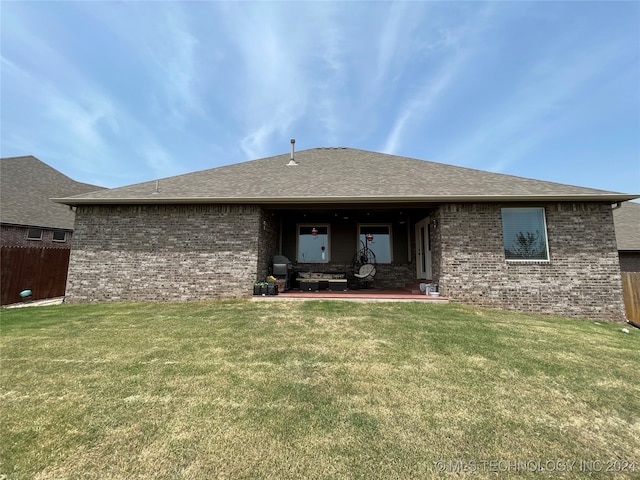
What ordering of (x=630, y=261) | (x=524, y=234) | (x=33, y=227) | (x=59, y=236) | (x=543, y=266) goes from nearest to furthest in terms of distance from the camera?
(x=543, y=266), (x=524, y=234), (x=630, y=261), (x=33, y=227), (x=59, y=236)

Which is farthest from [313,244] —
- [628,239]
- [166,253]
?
[628,239]

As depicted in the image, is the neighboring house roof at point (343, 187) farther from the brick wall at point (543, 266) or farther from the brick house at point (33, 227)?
the brick house at point (33, 227)

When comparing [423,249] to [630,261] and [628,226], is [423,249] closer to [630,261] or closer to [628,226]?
[630,261]

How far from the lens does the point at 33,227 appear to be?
1488cm

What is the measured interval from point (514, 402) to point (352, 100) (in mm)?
10791

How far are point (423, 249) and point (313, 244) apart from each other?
4.07 metres

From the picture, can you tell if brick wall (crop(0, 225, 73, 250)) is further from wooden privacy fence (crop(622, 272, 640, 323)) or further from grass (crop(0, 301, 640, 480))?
wooden privacy fence (crop(622, 272, 640, 323))

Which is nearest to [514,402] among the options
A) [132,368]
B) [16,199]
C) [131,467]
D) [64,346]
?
[131,467]

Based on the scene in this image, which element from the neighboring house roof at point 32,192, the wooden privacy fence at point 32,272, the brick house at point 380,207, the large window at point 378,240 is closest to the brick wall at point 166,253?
the brick house at point 380,207

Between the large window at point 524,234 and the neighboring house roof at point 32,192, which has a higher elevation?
the neighboring house roof at point 32,192

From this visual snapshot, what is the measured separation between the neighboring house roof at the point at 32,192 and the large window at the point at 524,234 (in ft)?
67.9

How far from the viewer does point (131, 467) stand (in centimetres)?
199

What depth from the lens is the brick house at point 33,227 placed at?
900 centimetres

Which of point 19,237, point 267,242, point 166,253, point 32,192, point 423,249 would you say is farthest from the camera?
point 32,192
